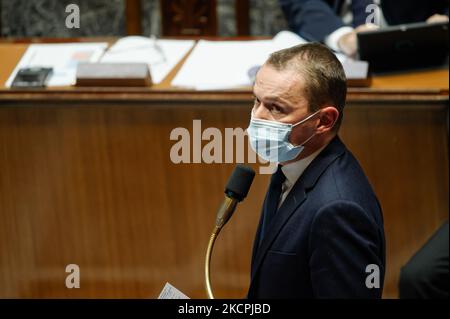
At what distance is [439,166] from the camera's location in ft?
6.97

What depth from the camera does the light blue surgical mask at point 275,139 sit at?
4.52ft

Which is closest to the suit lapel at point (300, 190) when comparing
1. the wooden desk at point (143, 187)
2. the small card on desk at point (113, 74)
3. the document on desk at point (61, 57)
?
the wooden desk at point (143, 187)

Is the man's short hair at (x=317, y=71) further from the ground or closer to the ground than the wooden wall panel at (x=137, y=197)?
further from the ground

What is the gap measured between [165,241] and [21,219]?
344mm

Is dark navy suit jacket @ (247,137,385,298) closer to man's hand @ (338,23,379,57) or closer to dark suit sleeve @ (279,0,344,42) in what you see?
man's hand @ (338,23,379,57)

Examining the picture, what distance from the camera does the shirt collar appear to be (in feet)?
4.59

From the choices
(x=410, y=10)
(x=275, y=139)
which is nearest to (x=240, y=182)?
(x=275, y=139)

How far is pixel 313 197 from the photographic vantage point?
1347 millimetres

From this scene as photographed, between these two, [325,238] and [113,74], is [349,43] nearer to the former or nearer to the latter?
[113,74]

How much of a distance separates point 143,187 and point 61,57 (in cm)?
44

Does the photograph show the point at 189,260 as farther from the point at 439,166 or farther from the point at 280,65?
the point at 280,65

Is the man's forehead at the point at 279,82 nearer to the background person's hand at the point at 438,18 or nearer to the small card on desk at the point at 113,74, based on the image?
the small card on desk at the point at 113,74

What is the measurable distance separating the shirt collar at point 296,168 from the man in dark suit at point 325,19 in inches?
35.7

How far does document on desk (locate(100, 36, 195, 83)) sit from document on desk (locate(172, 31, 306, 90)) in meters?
0.04
